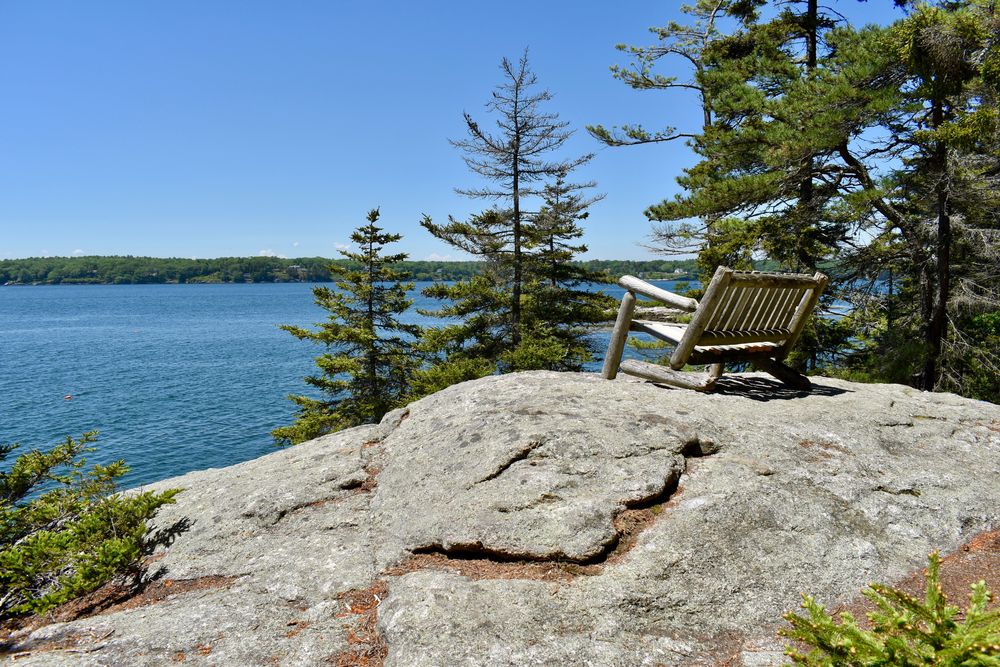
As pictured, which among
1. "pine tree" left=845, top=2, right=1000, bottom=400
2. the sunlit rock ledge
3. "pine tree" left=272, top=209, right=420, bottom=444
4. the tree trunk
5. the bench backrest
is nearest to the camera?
the sunlit rock ledge

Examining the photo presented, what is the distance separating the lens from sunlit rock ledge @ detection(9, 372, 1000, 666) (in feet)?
9.89

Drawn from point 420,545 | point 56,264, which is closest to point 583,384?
point 420,545

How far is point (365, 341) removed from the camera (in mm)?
21422

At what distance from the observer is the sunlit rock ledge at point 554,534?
302 centimetres

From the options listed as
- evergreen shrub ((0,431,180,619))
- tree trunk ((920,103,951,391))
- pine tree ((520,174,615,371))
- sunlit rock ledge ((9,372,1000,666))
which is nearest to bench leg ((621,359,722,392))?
sunlit rock ledge ((9,372,1000,666))

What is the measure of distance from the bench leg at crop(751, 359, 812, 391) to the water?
1577cm

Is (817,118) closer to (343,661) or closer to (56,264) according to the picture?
(343,661)

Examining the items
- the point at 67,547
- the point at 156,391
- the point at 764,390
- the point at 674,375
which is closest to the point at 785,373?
the point at 764,390

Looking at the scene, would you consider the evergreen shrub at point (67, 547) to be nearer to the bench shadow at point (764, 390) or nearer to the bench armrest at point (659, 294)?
the bench armrest at point (659, 294)

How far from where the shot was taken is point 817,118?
36.5ft

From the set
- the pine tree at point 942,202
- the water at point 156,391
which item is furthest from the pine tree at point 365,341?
the pine tree at point 942,202

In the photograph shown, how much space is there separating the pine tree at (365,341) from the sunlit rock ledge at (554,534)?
625 inches

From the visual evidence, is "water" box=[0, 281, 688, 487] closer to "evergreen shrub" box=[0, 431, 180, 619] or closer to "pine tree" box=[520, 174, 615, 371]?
"pine tree" box=[520, 174, 615, 371]

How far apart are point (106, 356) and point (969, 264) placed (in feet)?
160
